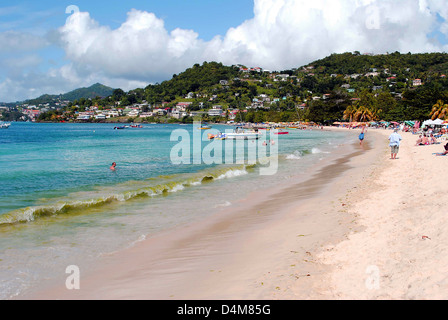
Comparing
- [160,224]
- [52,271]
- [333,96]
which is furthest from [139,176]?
[333,96]

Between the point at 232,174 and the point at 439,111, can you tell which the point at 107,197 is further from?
the point at 439,111

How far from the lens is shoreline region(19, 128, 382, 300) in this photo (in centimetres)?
548

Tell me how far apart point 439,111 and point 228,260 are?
80.3 m

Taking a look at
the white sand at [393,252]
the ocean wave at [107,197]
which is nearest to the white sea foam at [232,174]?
the ocean wave at [107,197]

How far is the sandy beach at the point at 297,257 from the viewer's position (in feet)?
16.7

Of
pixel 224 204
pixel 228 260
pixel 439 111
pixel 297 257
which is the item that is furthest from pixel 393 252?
pixel 439 111

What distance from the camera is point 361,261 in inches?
232

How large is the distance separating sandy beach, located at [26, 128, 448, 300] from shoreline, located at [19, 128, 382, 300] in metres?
0.02

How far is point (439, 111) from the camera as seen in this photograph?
7131cm

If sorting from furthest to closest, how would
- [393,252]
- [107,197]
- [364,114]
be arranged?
1. [364,114]
2. [107,197]
3. [393,252]

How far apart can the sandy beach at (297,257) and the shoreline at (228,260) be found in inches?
0.8

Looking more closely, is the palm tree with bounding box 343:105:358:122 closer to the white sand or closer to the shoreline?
the white sand

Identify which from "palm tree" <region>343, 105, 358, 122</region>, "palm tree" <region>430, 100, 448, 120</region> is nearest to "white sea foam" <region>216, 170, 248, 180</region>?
"palm tree" <region>430, 100, 448, 120</region>
